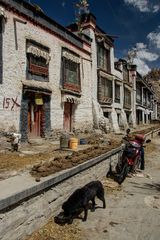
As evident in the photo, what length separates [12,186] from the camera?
533 cm

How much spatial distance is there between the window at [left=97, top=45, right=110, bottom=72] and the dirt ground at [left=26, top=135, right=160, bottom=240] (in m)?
15.5

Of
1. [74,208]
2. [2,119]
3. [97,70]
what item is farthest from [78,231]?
[97,70]

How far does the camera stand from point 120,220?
20.0 feet

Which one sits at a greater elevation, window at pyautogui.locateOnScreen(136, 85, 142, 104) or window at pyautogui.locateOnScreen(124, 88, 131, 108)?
window at pyautogui.locateOnScreen(136, 85, 142, 104)

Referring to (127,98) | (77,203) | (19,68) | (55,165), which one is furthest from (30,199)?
(127,98)

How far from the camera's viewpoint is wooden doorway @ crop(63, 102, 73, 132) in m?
17.1

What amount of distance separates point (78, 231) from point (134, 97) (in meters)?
30.8

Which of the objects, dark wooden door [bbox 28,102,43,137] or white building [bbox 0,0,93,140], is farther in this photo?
dark wooden door [bbox 28,102,43,137]

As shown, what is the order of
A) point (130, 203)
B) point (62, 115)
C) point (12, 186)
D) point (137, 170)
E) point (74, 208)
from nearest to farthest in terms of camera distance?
point (12, 186) < point (74, 208) < point (130, 203) < point (137, 170) < point (62, 115)

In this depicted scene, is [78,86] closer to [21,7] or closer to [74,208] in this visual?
[21,7]

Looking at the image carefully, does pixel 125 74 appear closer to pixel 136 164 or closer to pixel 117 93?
pixel 117 93

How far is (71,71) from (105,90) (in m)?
6.75

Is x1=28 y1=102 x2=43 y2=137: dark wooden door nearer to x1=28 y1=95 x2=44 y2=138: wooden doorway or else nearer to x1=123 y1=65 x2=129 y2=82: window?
x1=28 y1=95 x2=44 y2=138: wooden doorway

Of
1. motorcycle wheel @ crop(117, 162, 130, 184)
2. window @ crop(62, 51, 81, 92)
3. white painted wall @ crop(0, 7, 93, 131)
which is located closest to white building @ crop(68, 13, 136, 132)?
window @ crop(62, 51, 81, 92)
